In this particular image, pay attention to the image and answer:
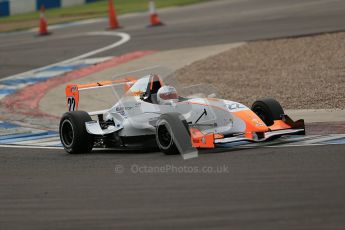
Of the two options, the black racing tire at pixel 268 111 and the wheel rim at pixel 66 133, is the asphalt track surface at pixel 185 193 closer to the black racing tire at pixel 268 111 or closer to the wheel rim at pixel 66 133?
the black racing tire at pixel 268 111

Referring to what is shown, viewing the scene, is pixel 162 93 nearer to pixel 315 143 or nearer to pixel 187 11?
pixel 315 143

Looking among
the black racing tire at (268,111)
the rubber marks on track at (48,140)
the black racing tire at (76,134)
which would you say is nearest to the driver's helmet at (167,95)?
the rubber marks on track at (48,140)

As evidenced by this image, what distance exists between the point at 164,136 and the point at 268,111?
1.40 meters

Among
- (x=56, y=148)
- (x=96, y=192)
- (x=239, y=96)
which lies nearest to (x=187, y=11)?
(x=239, y=96)

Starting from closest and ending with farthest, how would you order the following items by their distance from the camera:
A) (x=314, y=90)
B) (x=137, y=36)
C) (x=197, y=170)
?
(x=197, y=170) < (x=314, y=90) < (x=137, y=36)

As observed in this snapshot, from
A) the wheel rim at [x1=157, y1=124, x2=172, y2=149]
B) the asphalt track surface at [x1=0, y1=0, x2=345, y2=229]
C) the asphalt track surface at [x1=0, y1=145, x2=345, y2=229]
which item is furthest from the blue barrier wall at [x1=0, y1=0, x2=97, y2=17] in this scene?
the wheel rim at [x1=157, y1=124, x2=172, y2=149]

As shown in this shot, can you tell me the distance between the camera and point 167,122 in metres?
10.6

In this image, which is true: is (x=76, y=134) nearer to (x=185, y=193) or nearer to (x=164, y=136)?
(x=164, y=136)

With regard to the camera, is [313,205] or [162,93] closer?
[313,205]

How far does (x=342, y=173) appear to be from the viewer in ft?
27.5

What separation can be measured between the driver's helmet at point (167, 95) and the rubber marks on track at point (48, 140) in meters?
0.88

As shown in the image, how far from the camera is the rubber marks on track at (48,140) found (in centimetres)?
1075


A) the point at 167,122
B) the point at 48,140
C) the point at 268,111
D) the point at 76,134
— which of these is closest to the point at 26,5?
the point at 48,140

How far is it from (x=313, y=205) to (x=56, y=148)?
636cm
